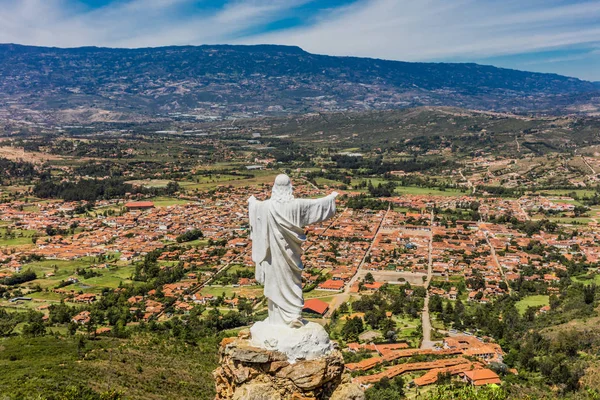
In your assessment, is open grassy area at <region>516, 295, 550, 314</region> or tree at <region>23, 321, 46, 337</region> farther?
open grassy area at <region>516, 295, 550, 314</region>

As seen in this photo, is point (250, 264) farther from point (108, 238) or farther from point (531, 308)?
point (531, 308)

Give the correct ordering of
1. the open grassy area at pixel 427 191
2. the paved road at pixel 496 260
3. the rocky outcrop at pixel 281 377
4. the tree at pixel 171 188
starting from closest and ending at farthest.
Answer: the rocky outcrop at pixel 281 377
the paved road at pixel 496 260
the tree at pixel 171 188
the open grassy area at pixel 427 191

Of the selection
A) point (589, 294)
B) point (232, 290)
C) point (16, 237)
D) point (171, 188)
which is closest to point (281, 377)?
point (232, 290)

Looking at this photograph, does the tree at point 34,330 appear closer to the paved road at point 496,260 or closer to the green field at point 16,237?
the green field at point 16,237

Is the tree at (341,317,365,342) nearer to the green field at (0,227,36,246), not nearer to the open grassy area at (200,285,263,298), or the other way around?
the open grassy area at (200,285,263,298)

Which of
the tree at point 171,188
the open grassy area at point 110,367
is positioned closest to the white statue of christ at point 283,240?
the open grassy area at point 110,367

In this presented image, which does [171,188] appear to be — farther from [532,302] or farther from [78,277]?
[532,302]

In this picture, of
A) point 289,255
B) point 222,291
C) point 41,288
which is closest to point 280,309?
point 289,255

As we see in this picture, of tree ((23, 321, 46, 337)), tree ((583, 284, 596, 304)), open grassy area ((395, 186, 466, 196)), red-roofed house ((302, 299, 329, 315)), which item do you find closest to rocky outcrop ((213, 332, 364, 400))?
tree ((23, 321, 46, 337))
